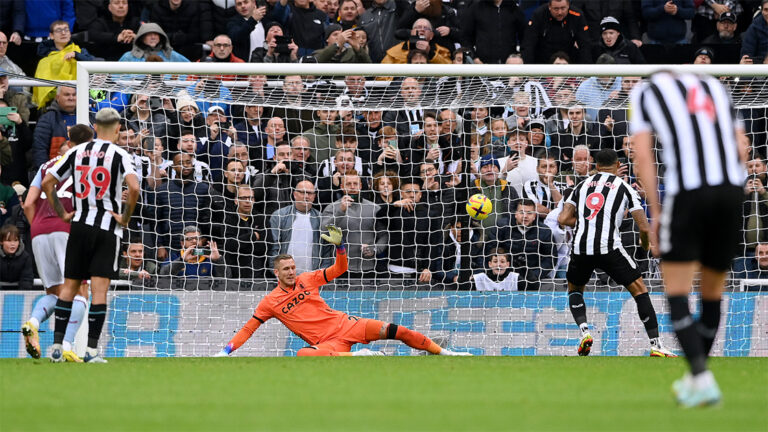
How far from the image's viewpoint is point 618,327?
41.8ft

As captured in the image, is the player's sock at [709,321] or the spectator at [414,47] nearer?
the player's sock at [709,321]

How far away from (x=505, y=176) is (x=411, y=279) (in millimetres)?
1680

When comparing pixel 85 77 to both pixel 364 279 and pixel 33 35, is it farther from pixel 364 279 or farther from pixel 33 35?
pixel 33 35

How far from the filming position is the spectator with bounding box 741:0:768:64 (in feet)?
50.9

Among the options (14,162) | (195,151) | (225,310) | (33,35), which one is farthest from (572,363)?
(33,35)

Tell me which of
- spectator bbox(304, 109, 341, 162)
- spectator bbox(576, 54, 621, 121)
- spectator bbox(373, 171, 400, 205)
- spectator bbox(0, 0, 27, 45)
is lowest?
spectator bbox(373, 171, 400, 205)

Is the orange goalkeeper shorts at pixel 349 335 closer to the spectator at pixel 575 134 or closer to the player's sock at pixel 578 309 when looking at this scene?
the player's sock at pixel 578 309

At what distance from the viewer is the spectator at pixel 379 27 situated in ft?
51.6

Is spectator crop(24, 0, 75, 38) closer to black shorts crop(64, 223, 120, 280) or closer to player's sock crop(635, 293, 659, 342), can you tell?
black shorts crop(64, 223, 120, 280)

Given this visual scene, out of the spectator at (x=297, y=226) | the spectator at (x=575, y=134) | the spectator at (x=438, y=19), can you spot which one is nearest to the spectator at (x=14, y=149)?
the spectator at (x=297, y=226)

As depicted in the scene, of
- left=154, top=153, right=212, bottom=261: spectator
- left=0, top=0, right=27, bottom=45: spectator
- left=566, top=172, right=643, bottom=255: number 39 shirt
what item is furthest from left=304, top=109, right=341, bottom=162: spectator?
left=0, top=0, right=27, bottom=45: spectator

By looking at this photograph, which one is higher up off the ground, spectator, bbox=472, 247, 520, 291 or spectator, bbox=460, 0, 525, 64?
spectator, bbox=460, 0, 525, 64

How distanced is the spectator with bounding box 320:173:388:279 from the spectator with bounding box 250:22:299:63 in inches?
109

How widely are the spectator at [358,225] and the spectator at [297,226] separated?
17 cm
